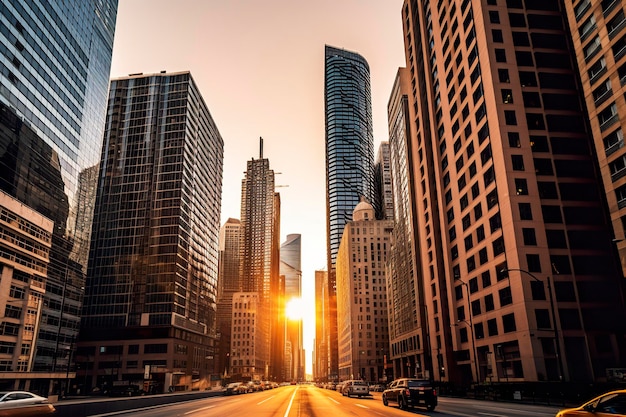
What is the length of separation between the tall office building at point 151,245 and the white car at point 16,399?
251ft

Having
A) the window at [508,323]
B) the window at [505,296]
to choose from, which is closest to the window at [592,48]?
the window at [505,296]

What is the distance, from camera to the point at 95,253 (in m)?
115

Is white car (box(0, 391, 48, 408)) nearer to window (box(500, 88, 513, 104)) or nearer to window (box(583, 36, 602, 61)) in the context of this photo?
window (box(583, 36, 602, 61))

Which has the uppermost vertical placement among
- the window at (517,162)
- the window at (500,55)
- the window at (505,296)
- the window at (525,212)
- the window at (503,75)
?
the window at (500,55)

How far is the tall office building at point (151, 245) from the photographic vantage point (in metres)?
103

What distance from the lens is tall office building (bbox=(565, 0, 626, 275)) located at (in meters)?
46.5

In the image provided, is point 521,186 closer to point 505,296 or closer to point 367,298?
point 505,296

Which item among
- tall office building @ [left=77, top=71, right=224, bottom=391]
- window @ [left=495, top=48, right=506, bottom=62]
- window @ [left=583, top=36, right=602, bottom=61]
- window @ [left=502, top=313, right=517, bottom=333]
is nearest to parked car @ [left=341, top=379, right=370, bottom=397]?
window @ [left=502, top=313, right=517, bottom=333]

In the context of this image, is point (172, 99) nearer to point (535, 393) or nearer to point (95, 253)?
point (95, 253)

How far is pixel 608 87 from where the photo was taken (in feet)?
161

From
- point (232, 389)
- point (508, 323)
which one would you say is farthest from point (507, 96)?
point (232, 389)

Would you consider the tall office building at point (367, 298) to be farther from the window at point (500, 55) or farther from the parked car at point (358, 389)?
the parked car at point (358, 389)

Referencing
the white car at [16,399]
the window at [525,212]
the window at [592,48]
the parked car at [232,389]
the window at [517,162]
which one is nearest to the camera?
the white car at [16,399]

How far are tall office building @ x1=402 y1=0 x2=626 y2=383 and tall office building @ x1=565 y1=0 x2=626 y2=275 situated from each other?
1028cm
